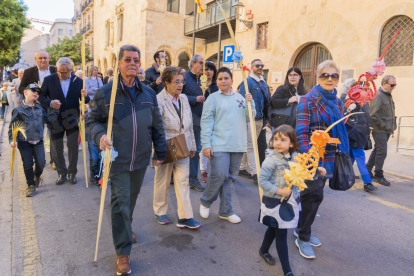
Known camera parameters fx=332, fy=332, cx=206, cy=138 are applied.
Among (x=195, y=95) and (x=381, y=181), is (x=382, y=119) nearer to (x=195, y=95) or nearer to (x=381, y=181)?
(x=381, y=181)

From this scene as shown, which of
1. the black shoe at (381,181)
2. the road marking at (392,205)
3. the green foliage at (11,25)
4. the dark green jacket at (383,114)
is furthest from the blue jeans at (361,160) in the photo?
the green foliage at (11,25)

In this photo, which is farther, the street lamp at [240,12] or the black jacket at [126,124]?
the street lamp at [240,12]

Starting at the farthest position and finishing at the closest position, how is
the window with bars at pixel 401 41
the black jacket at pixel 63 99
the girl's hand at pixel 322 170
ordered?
the window with bars at pixel 401 41 < the black jacket at pixel 63 99 < the girl's hand at pixel 322 170

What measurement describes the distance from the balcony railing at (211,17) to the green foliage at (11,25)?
37.0 ft

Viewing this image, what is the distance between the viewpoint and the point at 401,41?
9.82 m

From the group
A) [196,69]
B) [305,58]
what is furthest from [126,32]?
[196,69]

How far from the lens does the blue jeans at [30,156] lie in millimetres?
4922

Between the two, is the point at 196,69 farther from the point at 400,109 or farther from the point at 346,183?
the point at 400,109

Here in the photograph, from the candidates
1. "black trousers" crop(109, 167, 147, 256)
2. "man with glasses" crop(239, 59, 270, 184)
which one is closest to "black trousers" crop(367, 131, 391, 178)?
"man with glasses" crop(239, 59, 270, 184)

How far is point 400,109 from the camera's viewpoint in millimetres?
9820

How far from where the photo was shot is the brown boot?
2.82 meters

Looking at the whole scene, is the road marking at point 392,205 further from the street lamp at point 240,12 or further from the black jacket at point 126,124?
the street lamp at point 240,12

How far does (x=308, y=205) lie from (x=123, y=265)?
5.91 ft

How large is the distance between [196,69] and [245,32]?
11.1 meters
